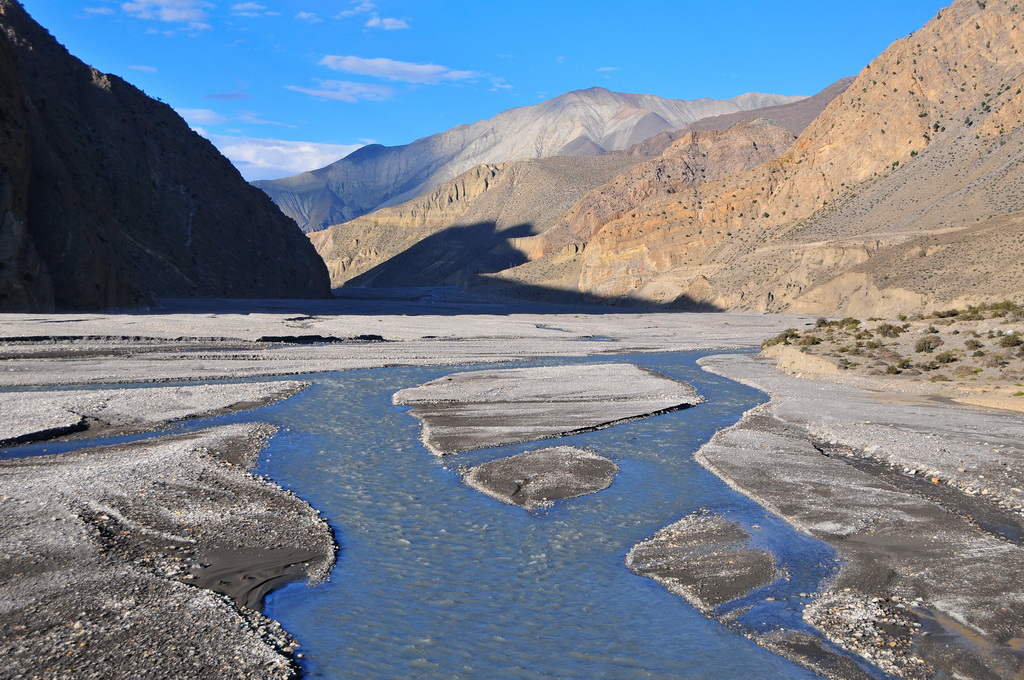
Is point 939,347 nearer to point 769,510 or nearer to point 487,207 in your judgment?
point 769,510

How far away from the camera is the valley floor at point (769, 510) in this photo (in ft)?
23.5

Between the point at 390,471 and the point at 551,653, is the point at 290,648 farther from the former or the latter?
the point at 390,471

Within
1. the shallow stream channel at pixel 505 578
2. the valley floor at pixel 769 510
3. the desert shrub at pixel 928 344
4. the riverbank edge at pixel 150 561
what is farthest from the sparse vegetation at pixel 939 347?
the riverbank edge at pixel 150 561

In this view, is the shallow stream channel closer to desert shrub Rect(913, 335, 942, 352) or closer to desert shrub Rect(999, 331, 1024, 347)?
desert shrub Rect(999, 331, 1024, 347)

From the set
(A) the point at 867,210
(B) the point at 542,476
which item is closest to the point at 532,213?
(A) the point at 867,210

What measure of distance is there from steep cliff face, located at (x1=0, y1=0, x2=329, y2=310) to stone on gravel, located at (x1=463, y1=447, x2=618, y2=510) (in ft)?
125

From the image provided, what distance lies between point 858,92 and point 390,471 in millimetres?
91835

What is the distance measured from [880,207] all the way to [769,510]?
7064 cm

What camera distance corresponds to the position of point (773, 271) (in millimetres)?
77812

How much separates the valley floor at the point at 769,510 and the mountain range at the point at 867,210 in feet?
117

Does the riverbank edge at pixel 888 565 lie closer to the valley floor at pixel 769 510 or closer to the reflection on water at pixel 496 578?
the valley floor at pixel 769 510

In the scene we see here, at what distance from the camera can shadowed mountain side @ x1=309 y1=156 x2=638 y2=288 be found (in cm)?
17275

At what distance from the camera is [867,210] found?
75.7 metres

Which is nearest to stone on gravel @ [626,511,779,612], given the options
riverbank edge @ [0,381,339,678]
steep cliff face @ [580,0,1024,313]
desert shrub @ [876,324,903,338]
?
riverbank edge @ [0,381,339,678]
